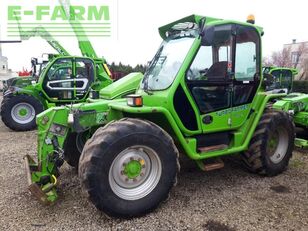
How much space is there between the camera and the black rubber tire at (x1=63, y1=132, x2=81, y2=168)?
4.31 metres

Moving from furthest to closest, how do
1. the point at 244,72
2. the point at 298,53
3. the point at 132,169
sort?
the point at 298,53 < the point at 244,72 < the point at 132,169

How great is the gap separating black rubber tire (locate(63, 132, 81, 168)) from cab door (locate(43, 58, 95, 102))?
5.08 meters

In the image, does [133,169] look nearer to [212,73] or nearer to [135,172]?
[135,172]

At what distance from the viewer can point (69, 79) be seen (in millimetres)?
9336

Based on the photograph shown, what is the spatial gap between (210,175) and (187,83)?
169 cm

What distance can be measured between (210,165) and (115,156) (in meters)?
1.49

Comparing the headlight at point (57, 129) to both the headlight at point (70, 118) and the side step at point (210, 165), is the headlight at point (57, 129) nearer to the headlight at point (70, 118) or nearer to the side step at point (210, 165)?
the headlight at point (70, 118)

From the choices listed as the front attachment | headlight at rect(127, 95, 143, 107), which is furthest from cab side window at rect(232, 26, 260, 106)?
the front attachment

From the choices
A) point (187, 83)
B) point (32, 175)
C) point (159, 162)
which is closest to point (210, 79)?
point (187, 83)

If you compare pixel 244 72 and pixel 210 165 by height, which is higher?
pixel 244 72

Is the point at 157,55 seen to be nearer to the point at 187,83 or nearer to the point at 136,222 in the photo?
the point at 187,83

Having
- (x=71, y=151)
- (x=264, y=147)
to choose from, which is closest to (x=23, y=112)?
(x=71, y=151)

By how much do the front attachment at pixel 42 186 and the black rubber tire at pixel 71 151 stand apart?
0.66 meters

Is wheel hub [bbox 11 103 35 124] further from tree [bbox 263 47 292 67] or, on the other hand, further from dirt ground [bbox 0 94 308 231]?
tree [bbox 263 47 292 67]
